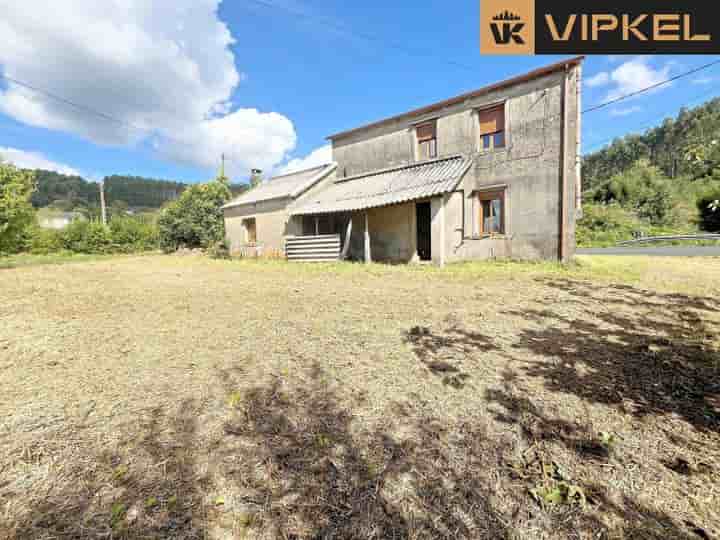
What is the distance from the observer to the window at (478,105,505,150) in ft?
36.7

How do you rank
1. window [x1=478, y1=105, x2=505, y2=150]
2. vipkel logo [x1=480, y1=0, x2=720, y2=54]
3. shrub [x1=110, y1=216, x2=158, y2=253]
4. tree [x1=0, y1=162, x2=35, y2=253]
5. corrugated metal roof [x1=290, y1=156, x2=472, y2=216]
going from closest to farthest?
vipkel logo [x1=480, y1=0, x2=720, y2=54], corrugated metal roof [x1=290, y1=156, x2=472, y2=216], window [x1=478, y1=105, x2=505, y2=150], tree [x1=0, y1=162, x2=35, y2=253], shrub [x1=110, y1=216, x2=158, y2=253]

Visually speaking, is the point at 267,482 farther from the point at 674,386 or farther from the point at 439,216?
the point at 439,216

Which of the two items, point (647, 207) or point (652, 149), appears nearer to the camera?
point (647, 207)

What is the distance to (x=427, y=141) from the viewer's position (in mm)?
13281

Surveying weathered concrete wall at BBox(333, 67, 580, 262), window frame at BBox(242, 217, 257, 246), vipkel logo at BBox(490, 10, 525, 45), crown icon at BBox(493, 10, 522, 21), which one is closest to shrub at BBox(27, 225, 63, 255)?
window frame at BBox(242, 217, 257, 246)

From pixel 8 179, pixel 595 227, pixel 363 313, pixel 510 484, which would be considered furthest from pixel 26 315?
pixel 595 227

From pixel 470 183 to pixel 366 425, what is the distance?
36.1 feet

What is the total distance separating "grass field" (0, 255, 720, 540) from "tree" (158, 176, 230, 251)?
19725mm

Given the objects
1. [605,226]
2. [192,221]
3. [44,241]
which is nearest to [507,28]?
[605,226]

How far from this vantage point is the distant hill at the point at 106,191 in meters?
71.2

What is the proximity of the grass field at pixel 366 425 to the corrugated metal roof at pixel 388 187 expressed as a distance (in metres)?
6.57

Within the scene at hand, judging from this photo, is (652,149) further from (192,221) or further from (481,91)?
(192,221)

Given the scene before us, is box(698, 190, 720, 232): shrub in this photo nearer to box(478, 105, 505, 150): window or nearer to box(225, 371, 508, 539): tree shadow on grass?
box(478, 105, 505, 150): window

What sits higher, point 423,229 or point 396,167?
point 396,167
